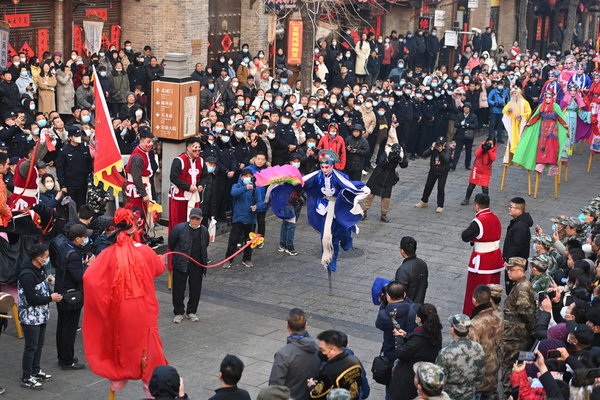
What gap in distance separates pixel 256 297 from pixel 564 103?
35.5 ft

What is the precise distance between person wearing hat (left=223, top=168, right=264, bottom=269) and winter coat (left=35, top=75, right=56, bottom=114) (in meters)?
6.76

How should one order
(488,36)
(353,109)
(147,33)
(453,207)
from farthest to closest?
(488,36), (147,33), (353,109), (453,207)

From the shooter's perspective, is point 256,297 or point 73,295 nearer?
point 73,295

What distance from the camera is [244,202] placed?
15.2m

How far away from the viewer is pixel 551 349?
8.81 m

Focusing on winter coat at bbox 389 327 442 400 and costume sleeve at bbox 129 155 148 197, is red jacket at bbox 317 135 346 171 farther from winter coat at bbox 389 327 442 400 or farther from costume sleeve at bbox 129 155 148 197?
winter coat at bbox 389 327 442 400

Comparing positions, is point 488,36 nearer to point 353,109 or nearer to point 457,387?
point 353,109

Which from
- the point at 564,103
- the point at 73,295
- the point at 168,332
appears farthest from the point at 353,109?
the point at 73,295

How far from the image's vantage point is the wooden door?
28.6 metres

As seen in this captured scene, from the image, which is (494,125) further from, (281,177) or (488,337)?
(488,337)

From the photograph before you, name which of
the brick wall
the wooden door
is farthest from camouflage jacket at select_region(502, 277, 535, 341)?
the wooden door

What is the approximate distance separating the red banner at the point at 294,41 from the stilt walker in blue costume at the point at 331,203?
1357 cm

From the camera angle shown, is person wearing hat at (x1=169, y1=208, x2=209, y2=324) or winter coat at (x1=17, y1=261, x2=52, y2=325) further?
person wearing hat at (x1=169, y1=208, x2=209, y2=324)

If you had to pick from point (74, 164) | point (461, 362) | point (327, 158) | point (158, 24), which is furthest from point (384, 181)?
point (158, 24)
